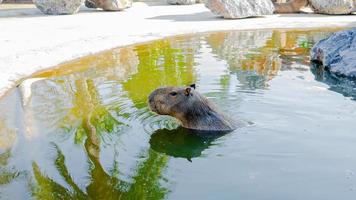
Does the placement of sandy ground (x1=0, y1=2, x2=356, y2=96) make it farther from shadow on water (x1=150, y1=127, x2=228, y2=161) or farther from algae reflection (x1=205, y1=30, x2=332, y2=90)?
shadow on water (x1=150, y1=127, x2=228, y2=161)

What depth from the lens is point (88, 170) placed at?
16.6 feet

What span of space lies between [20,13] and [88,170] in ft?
53.8

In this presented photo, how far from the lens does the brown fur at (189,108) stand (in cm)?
616

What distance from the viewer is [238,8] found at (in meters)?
18.4

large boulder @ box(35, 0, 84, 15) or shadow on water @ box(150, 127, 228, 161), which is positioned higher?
large boulder @ box(35, 0, 84, 15)

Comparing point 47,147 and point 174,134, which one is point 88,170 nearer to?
point 47,147

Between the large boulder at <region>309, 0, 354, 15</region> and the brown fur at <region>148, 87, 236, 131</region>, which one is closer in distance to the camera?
the brown fur at <region>148, 87, 236, 131</region>

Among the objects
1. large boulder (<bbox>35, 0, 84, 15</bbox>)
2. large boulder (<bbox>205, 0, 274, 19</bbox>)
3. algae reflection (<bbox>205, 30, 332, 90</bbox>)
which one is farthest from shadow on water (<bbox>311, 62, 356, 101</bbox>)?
large boulder (<bbox>35, 0, 84, 15</bbox>)

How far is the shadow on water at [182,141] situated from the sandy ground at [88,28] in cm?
351

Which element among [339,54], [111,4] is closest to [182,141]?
[339,54]

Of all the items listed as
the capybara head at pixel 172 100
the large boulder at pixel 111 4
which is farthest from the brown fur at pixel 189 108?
the large boulder at pixel 111 4

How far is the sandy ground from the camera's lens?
34.9 ft

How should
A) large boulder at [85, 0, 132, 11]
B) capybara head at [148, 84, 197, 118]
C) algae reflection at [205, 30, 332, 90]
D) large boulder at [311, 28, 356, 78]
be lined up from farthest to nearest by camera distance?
1. large boulder at [85, 0, 132, 11]
2. large boulder at [311, 28, 356, 78]
3. algae reflection at [205, 30, 332, 90]
4. capybara head at [148, 84, 197, 118]

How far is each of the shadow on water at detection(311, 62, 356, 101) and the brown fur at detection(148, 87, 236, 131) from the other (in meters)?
2.79
